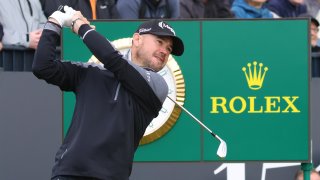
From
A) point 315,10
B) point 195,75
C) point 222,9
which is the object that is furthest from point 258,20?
point 315,10

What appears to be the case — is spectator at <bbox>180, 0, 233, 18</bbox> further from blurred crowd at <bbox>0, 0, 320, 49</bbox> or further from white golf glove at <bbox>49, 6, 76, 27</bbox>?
white golf glove at <bbox>49, 6, 76, 27</bbox>

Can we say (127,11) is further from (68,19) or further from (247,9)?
(68,19)

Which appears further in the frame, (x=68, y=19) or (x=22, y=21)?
(x=22, y=21)

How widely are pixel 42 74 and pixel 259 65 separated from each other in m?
2.76

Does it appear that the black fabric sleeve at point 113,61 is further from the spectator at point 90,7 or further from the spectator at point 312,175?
the spectator at point 312,175

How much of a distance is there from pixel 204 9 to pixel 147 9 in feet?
2.44

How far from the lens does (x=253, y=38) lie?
292 inches

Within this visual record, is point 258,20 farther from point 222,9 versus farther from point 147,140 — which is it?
point 222,9

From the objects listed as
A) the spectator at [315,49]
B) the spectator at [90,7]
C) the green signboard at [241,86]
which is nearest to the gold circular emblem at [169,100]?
the green signboard at [241,86]

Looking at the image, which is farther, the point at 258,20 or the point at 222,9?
the point at 222,9

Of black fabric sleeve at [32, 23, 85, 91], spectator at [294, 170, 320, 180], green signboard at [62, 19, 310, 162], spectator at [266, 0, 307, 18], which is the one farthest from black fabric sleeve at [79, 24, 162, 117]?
spectator at [266, 0, 307, 18]

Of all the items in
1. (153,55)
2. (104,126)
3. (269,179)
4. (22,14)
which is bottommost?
(269,179)

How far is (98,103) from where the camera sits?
16.3 feet

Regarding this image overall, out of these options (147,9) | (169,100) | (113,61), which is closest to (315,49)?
(147,9)
